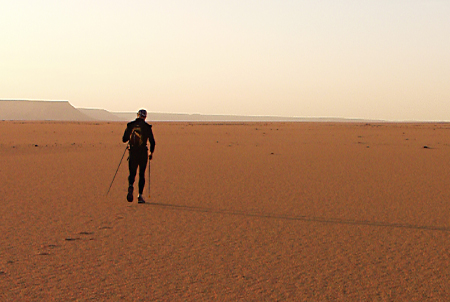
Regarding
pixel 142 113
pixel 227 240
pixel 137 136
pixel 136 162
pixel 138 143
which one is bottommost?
pixel 227 240

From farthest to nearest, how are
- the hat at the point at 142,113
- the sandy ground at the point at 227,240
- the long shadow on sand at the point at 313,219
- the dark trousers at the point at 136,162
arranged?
the dark trousers at the point at 136,162 → the hat at the point at 142,113 → the long shadow on sand at the point at 313,219 → the sandy ground at the point at 227,240

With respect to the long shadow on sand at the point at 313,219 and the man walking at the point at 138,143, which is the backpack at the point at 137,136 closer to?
the man walking at the point at 138,143

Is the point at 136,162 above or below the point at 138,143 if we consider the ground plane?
below

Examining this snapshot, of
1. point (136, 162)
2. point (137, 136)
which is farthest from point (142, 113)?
point (136, 162)

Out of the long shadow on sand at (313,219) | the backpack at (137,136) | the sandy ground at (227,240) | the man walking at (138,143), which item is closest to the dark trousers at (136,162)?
the man walking at (138,143)

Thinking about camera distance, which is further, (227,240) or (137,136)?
(137,136)

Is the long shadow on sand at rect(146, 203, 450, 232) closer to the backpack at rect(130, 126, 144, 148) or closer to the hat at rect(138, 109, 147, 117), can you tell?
the backpack at rect(130, 126, 144, 148)

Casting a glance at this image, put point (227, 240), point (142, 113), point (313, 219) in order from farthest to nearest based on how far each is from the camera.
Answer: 1. point (142, 113)
2. point (313, 219)
3. point (227, 240)

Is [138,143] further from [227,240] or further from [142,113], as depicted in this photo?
[227,240]

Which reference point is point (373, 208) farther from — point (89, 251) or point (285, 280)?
point (89, 251)

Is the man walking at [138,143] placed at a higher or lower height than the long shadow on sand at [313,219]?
higher

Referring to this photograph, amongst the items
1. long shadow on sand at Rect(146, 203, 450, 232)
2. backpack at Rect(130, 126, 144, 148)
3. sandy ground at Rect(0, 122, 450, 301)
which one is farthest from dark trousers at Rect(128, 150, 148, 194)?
long shadow on sand at Rect(146, 203, 450, 232)

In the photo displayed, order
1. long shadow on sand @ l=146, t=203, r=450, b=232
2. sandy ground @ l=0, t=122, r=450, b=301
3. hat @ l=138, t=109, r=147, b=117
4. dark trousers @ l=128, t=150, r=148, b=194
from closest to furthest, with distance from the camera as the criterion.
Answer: sandy ground @ l=0, t=122, r=450, b=301 → long shadow on sand @ l=146, t=203, r=450, b=232 → hat @ l=138, t=109, r=147, b=117 → dark trousers @ l=128, t=150, r=148, b=194

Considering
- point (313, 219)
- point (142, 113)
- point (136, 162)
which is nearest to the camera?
point (313, 219)
